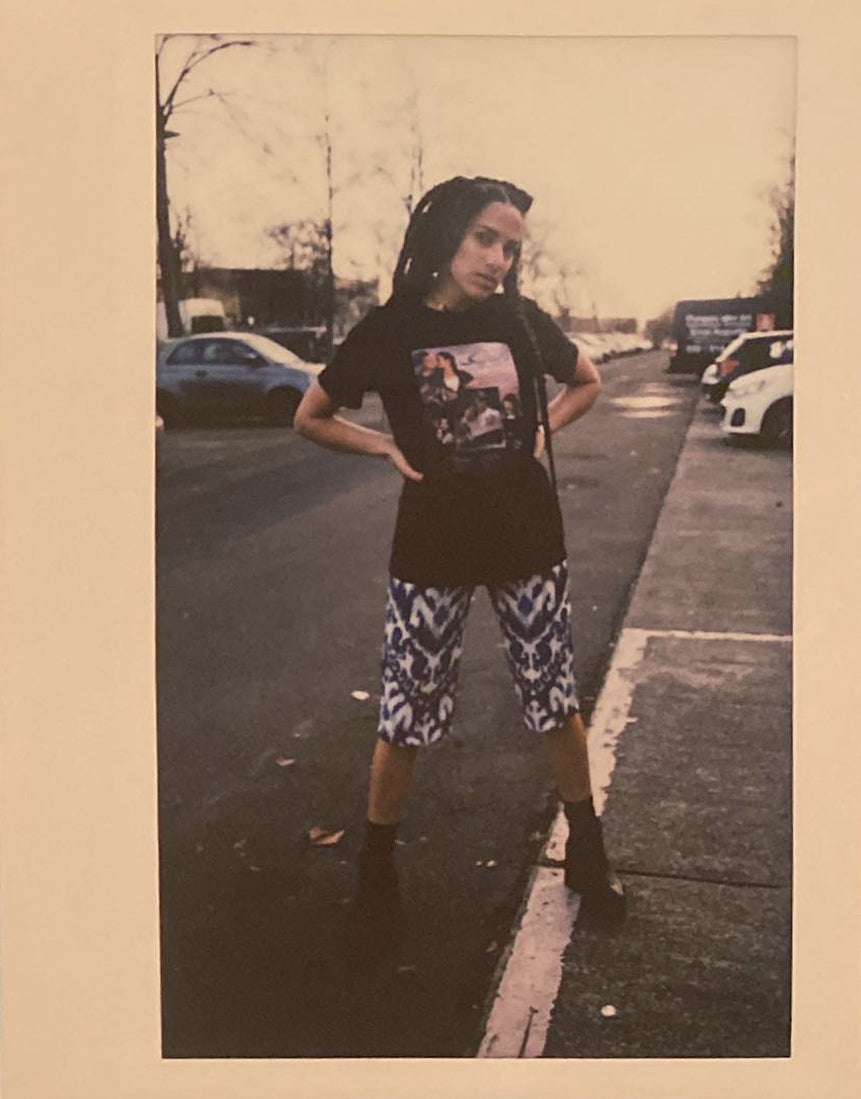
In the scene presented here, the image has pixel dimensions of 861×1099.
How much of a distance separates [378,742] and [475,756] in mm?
282

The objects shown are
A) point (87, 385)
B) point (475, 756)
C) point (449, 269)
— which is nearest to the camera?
point (449, 269)

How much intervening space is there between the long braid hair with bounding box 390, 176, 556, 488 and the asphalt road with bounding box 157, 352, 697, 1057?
0.19 meters

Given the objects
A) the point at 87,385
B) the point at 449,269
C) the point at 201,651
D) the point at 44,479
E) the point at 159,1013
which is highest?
the point at 449,269

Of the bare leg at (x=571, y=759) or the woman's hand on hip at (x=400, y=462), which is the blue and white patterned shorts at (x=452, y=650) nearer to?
the bare leg at (x=571, y=759)

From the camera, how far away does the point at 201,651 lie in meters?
2.31

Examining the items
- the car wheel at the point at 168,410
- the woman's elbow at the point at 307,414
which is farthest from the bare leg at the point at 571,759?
the car wheel at the point at 168,410

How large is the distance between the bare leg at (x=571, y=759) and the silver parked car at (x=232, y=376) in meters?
0.90

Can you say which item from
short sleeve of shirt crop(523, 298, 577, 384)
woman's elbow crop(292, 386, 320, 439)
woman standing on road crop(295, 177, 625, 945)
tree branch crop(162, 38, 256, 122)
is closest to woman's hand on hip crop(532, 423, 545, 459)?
woman standing on road crop(295, 177, 625, 945)

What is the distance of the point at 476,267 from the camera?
209cm

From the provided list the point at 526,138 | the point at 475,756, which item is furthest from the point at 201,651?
Result: the point at 526,138

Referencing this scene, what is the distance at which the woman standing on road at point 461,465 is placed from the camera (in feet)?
6.85

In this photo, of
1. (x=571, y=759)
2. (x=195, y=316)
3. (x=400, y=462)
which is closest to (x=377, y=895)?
(x=571, y=759)

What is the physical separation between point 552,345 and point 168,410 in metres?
0.85

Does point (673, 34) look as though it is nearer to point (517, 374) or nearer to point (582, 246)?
point (582, 246)
